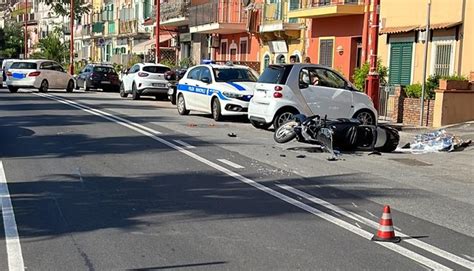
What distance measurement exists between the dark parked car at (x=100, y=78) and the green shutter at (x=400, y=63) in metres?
18.4

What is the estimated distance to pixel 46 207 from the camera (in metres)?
7.68

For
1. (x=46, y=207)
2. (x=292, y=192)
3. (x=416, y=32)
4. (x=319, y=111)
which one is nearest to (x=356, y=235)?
(x=292, y=192)

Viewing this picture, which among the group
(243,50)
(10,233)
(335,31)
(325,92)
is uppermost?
(335,31)

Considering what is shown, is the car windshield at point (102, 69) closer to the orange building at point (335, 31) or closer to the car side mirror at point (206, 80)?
the orange building at point (335, 31)

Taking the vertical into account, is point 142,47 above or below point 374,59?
above

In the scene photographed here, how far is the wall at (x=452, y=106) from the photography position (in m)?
18.3

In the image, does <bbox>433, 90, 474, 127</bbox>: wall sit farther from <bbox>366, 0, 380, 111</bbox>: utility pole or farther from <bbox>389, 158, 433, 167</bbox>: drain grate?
<bbox>389, 158, 433, 167</bbox>: drain grate

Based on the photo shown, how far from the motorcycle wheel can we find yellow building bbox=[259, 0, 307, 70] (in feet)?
55.9

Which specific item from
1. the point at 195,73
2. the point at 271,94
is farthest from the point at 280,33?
the point at 271,94

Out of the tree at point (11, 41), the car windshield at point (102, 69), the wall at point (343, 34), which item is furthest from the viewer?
the tree at point (11, 41)

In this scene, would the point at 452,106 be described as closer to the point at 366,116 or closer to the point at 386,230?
the point at 366,116

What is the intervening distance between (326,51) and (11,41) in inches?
2898

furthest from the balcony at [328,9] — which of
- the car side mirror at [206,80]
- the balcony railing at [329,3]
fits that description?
the car side mirror at [206,80]

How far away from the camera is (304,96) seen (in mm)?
16094
